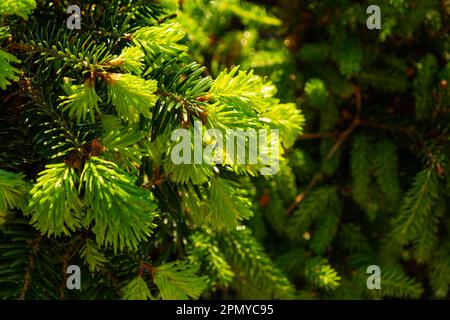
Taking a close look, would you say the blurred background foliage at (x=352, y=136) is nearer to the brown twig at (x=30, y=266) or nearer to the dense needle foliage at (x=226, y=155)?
the dense needle foliage at (x=226, y=155)

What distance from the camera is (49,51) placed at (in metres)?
0.59

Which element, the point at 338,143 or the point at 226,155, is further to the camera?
the point at 338,143

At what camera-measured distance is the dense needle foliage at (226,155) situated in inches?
22.0

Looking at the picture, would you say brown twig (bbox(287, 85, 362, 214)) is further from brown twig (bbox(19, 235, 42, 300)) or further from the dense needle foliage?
brown twig (bbox(19, 235, 42, 300))

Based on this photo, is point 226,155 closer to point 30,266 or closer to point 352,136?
point 30,266

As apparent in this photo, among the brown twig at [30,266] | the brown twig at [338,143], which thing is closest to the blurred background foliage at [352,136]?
the brown twig at [338,143]

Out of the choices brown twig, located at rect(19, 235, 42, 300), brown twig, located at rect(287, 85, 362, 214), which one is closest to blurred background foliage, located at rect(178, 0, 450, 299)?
brown twig, located at rect(287, 85, 362, 214)

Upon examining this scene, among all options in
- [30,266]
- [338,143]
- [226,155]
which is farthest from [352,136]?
[30,266]

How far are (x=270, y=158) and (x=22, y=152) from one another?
11.9 inches

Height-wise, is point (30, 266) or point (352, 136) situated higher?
point (352, 136)

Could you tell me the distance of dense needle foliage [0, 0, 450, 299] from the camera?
56 cm

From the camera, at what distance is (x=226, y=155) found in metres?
0.58

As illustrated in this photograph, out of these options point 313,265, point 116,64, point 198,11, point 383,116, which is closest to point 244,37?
point 198,11

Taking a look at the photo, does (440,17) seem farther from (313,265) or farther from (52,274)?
(52,274)
